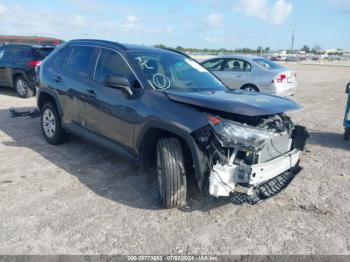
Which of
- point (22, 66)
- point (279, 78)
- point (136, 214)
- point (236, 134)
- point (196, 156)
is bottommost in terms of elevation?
point (136, 214)

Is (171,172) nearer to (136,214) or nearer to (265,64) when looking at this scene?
(136,214)

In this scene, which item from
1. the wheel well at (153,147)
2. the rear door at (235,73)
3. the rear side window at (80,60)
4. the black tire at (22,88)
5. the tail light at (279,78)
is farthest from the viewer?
the black tire at (22,88)

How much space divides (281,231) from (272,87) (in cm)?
734

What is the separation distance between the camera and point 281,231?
11.2 feet

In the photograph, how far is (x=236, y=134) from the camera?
329 centimetres

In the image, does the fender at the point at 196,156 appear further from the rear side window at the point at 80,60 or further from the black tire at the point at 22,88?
the black tire at the point at 22,88

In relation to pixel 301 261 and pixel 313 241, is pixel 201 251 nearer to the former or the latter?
pixel 301 261

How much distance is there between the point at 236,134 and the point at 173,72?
5.19ft

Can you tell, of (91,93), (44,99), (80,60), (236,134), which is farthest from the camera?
(44,99)

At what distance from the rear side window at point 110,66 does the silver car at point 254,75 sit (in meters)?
5.86

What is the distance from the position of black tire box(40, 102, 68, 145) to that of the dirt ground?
1.35ft

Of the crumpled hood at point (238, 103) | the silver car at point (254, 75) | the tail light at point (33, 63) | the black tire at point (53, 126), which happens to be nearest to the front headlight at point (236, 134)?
the crumpled hood at point (238, 103)

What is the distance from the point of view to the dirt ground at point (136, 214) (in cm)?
311

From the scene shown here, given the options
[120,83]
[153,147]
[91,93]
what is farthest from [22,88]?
[153,147]
